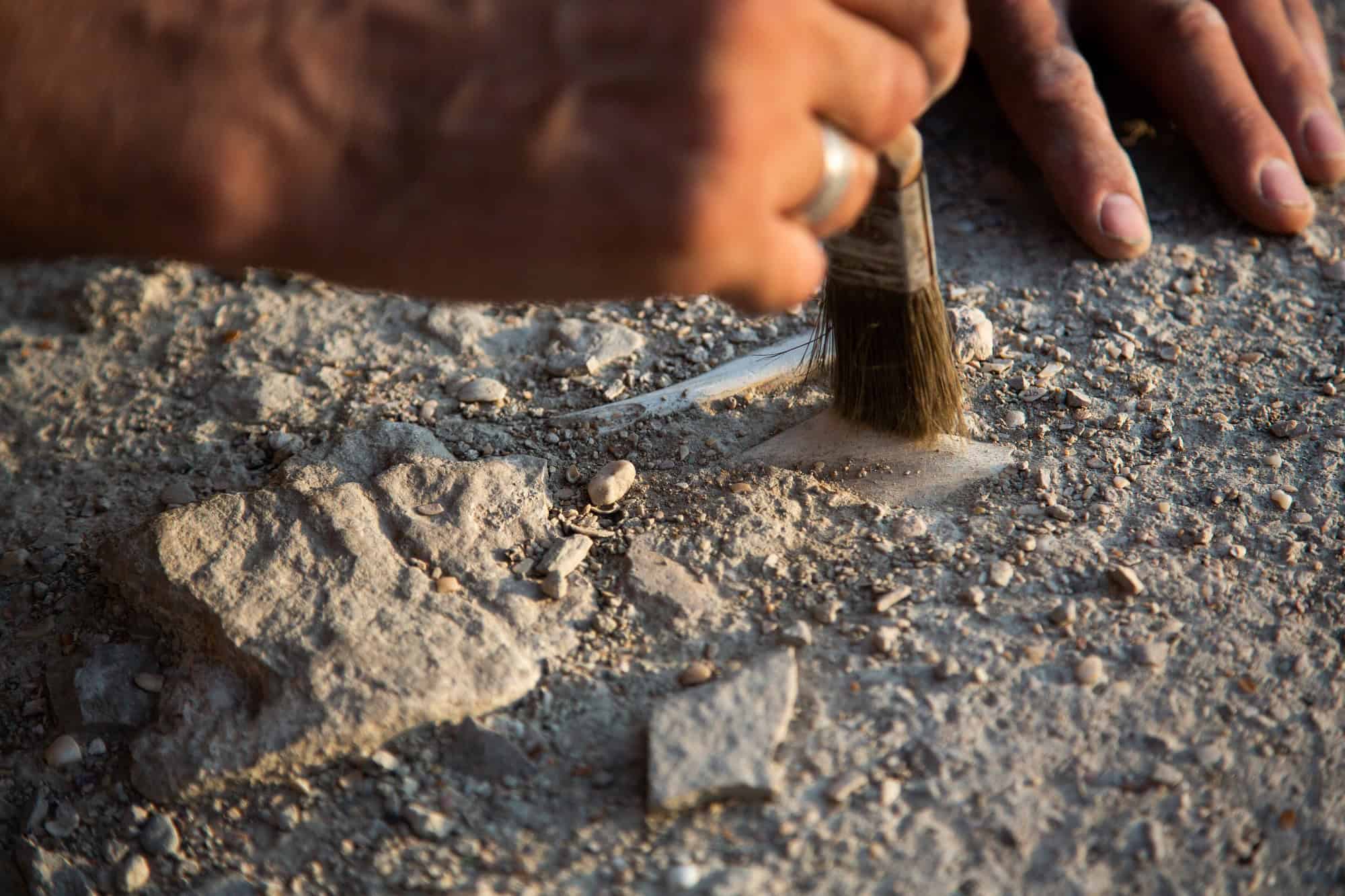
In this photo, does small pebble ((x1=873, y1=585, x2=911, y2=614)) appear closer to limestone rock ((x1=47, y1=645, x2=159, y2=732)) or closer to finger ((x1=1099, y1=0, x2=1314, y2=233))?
limestone rock ((x1=47, y1=645, x2=159, y2=732))

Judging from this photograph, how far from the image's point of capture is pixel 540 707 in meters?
1.29

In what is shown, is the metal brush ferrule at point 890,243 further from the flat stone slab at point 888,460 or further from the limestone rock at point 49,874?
the limestone rock at point 49,874

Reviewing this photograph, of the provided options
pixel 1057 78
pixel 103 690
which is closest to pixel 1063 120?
pixel 1057 78

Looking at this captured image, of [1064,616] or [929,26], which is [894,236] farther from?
[1064,616]

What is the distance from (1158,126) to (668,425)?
1.29 metres

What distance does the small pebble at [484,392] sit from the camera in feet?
5.66

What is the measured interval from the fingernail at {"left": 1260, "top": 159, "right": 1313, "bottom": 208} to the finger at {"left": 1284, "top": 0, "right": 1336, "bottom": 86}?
0.45 meters

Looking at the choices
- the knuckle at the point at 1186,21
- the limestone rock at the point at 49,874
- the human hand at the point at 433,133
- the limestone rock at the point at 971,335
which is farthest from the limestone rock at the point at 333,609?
the knuckle at the point at 1186,21

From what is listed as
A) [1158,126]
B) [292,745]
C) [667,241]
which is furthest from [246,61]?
[1158,126]

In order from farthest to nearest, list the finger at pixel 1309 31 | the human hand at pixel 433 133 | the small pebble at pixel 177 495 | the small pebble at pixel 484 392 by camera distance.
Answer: the finger at pixel 1309 31 < the small pebble at pixel 484 392 < the small pebble at pixel 177 495 < the human hand at pixel 433 133

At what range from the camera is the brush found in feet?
4.57

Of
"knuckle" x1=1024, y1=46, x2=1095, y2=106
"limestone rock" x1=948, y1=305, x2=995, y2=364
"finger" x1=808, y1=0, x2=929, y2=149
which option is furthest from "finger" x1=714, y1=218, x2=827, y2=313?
"knuckle" x1=1024, y1=46, x2=1095, y2=106

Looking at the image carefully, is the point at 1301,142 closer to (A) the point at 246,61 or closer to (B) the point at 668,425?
(B) the point at 668,425

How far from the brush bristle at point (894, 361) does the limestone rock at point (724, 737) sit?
0.43 metres
